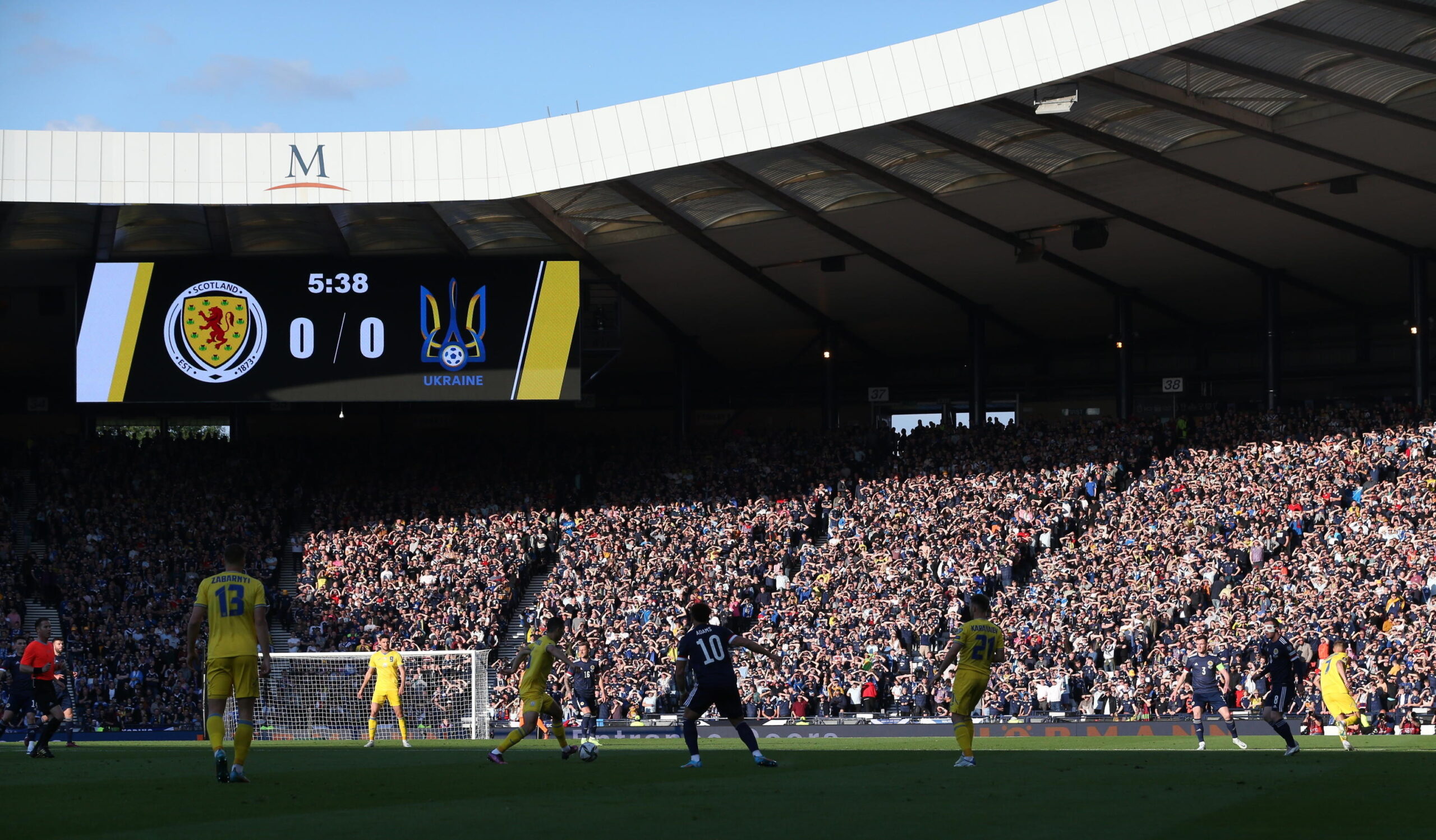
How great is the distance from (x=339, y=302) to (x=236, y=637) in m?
24.9

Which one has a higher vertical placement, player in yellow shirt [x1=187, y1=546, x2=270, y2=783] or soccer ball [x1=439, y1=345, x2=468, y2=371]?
soccer ball [x1=439, y1=345, x2=468, y2=371]

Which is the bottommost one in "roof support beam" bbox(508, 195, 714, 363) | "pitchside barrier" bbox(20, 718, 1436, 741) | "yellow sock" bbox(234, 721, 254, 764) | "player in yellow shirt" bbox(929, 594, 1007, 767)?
"pitchside barrier" bbox(20, 718, 1436, 741)

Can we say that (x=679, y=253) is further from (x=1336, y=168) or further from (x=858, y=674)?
(x=1336, y=168)

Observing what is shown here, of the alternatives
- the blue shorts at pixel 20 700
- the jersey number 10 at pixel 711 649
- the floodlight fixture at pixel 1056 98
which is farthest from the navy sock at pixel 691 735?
the floodlight fixture at pixel 1056 98

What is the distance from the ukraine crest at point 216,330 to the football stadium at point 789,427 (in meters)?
0.10

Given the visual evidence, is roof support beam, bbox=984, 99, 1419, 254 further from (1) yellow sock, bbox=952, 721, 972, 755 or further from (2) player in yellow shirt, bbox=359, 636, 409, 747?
(1) yellow sock, bbox=952, 721, 972, 755

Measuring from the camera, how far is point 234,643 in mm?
12703

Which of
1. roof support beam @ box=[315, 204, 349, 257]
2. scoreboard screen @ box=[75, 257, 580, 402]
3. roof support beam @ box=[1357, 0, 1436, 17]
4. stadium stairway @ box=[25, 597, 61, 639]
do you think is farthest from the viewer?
stadium stairway @ box=[25, 597, 61, 639]

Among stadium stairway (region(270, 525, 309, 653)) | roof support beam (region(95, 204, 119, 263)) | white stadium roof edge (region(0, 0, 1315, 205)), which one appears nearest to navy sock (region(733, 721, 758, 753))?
white stadium roof edge (region(0, 0, 1315, 205))

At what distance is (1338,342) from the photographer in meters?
46.3

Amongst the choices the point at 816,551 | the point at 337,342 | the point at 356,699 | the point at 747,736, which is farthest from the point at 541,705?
the point at 816,551

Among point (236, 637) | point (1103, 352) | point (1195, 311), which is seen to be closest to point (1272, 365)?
point (1195, 311)

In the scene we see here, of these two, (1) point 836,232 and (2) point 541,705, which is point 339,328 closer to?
(1) point 836,232

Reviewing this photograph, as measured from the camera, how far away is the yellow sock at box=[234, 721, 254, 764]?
41.2 ft
